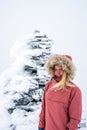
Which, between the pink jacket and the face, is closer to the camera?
the pink jacket

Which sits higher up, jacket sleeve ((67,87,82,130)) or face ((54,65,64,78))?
face ((54,65,64,78))

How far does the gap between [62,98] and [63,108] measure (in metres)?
0.06

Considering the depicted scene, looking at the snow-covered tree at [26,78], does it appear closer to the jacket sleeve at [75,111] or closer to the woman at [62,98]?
the woman at [62,98]

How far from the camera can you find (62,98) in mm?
1777

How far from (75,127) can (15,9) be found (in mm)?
5563

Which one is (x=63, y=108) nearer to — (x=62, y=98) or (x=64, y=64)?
(x=62, y=98)

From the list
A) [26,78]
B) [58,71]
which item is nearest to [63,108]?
[58,71]

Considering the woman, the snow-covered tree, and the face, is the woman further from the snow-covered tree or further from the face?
the snow-covered tree

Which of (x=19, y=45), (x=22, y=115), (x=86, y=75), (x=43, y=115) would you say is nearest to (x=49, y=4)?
(x=86, y=75)

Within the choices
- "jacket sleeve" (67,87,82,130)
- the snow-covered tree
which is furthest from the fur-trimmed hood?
the snow-covered tree

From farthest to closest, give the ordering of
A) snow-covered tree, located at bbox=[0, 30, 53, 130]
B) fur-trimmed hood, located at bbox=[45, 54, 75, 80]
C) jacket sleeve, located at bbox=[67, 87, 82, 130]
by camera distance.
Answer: snow-covered tree, located at bbox=[0, 30, 53, 130] → fur-trimmed hood, located at bbox=[45, 54, 75, 80] → jacket sleeve, located at bbox=[67, 87, 82, 130]

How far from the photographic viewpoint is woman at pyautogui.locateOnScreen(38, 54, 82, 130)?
1737 mm

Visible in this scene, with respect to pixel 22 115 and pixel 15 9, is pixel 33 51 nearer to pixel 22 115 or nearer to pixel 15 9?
pixel 22 115

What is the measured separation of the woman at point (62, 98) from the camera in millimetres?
1737
